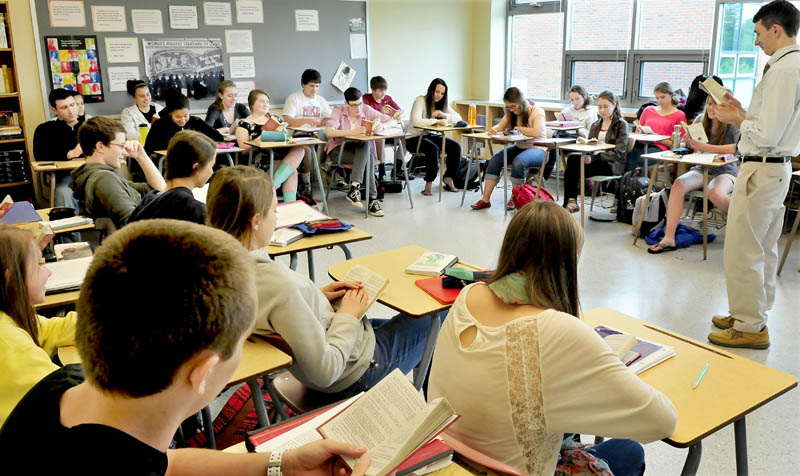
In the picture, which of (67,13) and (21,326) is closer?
(21,326)

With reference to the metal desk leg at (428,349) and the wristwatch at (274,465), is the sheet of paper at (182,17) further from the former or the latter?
the wristwatch at (274,465)

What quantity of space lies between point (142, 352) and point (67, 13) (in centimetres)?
673

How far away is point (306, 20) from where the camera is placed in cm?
760

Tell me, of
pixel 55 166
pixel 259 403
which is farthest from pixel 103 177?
pixel 55 166

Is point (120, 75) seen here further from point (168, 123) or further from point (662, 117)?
point (662, 117)

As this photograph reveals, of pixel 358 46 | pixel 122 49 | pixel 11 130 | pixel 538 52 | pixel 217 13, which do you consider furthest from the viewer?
pixel 538 52

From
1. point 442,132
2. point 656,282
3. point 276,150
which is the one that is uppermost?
point 442,132

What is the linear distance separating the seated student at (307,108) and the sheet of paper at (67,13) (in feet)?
7.11

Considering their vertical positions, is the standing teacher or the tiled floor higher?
the standing teacher

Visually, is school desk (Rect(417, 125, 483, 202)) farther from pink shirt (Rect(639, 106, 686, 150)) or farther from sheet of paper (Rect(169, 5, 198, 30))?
sheet of paper (Rect(169, 5, 198, 30))

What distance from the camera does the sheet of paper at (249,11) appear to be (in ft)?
23.6

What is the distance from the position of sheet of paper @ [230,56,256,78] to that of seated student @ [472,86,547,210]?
2.84 m

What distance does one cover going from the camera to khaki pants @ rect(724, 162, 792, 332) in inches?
125

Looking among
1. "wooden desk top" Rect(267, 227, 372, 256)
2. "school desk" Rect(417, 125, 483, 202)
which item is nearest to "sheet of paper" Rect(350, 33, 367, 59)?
"school desk" Rect(417, 125, 483, 202)
